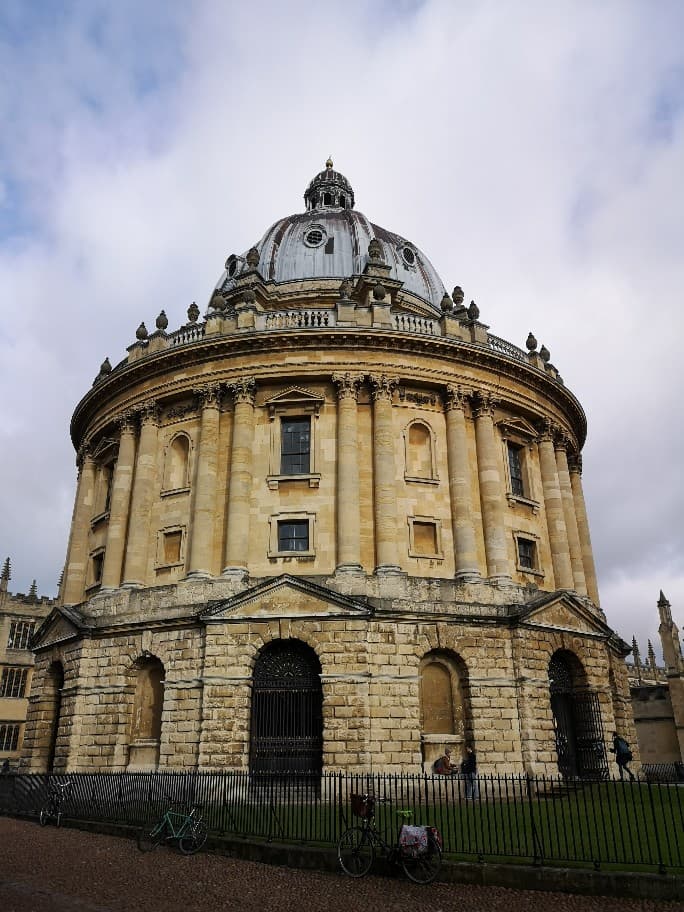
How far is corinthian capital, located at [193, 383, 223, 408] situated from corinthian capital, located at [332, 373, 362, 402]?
14.4 feet

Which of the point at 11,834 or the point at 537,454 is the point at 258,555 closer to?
the point at 11,834

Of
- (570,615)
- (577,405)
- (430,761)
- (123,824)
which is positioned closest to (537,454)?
(577,405)

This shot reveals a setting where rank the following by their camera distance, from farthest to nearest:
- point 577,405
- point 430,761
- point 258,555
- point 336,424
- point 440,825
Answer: point 577,405 < point 336,424 < point 258,555 < point 430,761 < point 440,825

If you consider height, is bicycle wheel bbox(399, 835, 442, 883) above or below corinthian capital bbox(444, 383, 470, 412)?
below

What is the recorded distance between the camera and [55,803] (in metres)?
19.2

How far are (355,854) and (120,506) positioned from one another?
62.1 ft

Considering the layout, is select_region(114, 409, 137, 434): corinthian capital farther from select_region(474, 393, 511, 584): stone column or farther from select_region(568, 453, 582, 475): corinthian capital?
select_region(568, 453, 582, 475): corinthian capital

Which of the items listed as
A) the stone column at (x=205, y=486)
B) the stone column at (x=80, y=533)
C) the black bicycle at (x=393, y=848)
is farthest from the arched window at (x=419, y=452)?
the black bicycle at (x=393, y=848)

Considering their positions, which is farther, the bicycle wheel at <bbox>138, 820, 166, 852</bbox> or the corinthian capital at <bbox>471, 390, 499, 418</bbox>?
the corinthian capital at <bbox>471, 390, 499, 418</bbox>

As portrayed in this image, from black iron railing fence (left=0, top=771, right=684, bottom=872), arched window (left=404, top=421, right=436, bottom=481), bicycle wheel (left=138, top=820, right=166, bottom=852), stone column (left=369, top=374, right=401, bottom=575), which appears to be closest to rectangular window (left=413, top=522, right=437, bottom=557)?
stone column (left=369, top=374, right=401, bottom=575)

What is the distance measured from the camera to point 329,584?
2377 cm

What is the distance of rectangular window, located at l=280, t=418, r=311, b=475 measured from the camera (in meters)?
26.8

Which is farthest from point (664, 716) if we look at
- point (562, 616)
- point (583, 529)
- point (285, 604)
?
point (285, 604)

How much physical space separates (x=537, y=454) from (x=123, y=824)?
21.0 m
